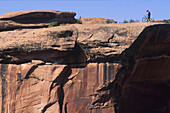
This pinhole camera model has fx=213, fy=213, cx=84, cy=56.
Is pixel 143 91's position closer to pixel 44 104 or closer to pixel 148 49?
pixel 148 49

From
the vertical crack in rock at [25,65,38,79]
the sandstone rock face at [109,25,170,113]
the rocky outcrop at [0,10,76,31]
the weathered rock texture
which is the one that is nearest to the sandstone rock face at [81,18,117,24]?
the rocky outcrop at [0,10,76,31]

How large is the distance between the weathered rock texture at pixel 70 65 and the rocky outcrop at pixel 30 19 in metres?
2.20

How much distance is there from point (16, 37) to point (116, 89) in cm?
603

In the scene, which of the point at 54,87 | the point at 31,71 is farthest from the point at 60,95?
the point at 31,71

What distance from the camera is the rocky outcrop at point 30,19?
13454 millimetres

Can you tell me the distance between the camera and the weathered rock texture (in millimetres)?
10704

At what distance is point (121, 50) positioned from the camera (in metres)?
10.5

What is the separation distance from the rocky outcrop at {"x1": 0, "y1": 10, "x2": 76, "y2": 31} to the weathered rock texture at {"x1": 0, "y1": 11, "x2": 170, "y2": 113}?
220 cm

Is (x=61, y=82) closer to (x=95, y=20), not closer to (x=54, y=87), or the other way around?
(x=54, y=87)

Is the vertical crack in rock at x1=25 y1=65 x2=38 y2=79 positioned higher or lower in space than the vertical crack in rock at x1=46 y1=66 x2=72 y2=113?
higher

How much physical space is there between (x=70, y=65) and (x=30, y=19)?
4.95 metres

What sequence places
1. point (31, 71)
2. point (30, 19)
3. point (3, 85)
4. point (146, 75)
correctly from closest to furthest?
point (31, 71)
point (3, 85)
point (146, 75)
point (30, 19)

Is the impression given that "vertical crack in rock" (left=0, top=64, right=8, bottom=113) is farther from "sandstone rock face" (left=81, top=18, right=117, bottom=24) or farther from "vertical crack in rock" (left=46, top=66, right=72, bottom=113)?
"sandstone rock face" (left=81, top=18, right=117, bottom=24)

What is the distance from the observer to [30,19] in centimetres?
1402
